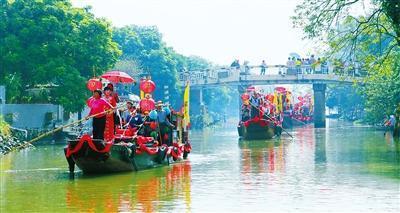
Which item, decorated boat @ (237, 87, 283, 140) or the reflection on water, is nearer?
the reflection on water

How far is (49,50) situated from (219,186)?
2820cm

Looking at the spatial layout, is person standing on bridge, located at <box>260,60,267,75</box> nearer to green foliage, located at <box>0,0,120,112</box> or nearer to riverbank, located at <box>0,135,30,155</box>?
green foliage, located at <box>0,0,120,112</box>

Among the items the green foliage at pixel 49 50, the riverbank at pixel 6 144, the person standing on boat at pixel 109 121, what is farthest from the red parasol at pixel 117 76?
the green foliage at pixel 49 50

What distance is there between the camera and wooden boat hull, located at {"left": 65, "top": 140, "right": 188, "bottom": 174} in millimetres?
23594

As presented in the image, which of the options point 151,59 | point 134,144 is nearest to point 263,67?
point 151,59

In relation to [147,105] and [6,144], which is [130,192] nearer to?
[147,105]

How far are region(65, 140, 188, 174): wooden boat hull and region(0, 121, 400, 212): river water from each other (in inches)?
15.3

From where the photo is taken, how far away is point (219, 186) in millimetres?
21641

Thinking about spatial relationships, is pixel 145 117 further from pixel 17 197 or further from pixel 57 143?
pixel 57 143

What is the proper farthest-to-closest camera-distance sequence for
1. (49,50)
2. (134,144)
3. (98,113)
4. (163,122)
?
(49,50) < (163,122) < (134,144) < (98,113)

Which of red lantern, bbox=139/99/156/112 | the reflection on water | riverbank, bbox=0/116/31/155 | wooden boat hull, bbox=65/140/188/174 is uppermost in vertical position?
red lantern, bbox=139/99/156/112

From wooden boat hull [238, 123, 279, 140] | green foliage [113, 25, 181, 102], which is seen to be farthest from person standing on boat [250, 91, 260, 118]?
green foliage [113, 25, 181, 102]

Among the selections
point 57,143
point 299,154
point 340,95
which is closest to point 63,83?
point 57,143

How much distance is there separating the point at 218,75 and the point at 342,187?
6366 cm
